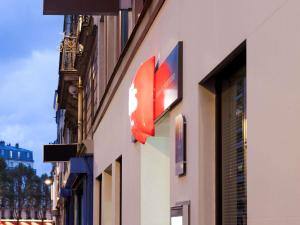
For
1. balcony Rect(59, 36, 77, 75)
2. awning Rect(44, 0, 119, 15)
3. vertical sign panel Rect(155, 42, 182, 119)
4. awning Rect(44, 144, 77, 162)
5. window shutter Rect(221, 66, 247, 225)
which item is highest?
balcony Rect(59, 36, 77, 75)

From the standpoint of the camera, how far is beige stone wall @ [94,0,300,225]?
4.72 meters

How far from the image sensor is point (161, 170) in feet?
35.9

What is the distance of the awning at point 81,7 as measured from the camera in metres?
13.0

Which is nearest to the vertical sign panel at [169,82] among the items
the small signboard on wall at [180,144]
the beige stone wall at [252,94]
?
the beige stone wall at [252,94]

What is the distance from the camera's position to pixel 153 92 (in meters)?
9.33

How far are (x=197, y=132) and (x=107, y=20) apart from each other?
1152 centimetres

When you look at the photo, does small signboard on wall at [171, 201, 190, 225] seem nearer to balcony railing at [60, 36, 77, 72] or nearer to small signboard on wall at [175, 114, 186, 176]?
small signboard on wall at [175, 114, 186, 176]

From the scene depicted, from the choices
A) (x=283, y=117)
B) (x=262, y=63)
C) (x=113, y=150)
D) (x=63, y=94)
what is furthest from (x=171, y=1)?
(x=63, y=94)

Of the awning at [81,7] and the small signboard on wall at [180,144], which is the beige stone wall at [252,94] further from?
the awning at [81,7]

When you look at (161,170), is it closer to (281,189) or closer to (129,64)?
(129,64)

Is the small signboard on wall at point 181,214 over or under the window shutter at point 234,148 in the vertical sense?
under

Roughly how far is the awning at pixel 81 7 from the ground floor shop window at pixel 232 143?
6330mm

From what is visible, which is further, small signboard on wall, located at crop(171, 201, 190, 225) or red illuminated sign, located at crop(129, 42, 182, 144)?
red illuminated sign, located at crop(129, 42, 182, 144)

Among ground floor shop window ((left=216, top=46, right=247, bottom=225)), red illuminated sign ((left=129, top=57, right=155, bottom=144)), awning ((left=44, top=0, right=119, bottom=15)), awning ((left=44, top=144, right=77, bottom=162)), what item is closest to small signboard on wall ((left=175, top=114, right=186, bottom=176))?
ground floor shop window ((left=216, top=46, right=247, bottom=225))
